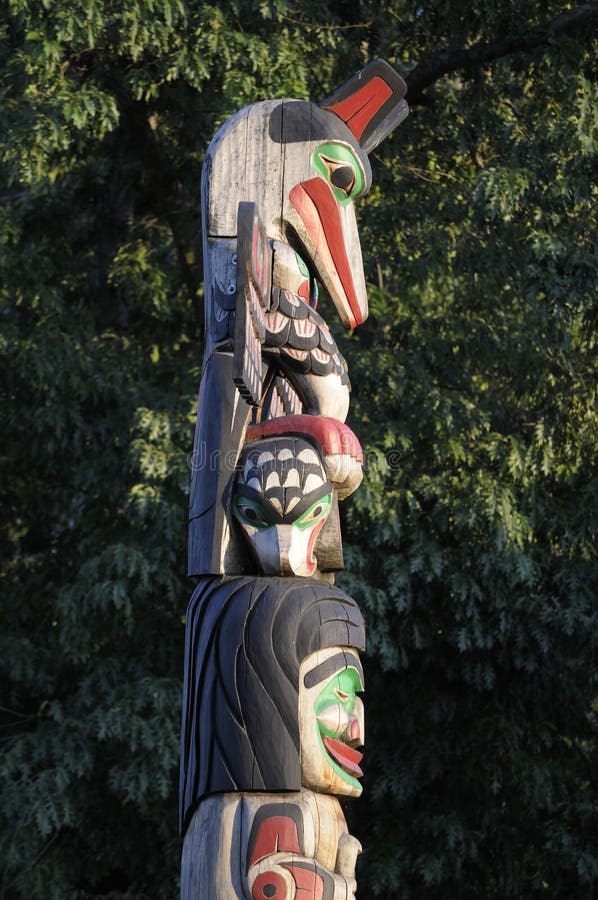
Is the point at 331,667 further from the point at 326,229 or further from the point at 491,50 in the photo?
the point at 491,50

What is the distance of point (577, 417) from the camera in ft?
23.4

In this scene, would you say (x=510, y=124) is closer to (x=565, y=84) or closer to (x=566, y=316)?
(x=565, y=84)

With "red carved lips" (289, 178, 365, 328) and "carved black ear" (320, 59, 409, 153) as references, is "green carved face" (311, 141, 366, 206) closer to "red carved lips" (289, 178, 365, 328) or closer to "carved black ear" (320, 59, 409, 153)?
"red carved lips" (289, 178, 365, 328)

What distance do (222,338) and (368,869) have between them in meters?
4.33

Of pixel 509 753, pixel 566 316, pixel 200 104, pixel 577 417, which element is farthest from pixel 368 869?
pixel 200 104

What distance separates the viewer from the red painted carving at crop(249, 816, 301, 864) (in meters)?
3.28

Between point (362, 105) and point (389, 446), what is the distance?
266 cm

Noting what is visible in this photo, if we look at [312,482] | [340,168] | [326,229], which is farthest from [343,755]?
[340,168]

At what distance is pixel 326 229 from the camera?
172 inches

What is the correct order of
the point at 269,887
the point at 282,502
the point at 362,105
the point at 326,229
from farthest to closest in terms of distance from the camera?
the point at 362,105 < the point at 326,229 < the point at 282,502 < the point at 269,887

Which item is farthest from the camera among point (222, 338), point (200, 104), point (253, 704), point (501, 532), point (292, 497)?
point (200, 104)

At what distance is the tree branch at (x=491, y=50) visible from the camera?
7258mm

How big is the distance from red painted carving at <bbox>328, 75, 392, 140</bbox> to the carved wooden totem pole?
70 mm

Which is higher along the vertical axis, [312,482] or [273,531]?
[312,482]
